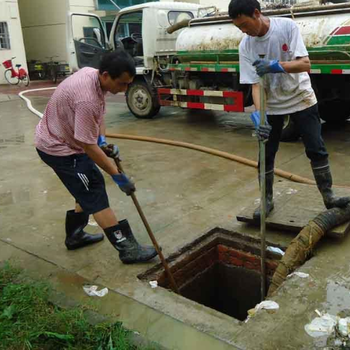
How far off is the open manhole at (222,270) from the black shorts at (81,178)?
2.36 ft

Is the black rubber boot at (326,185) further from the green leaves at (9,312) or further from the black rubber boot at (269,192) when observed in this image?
the green leaves at (9,312)

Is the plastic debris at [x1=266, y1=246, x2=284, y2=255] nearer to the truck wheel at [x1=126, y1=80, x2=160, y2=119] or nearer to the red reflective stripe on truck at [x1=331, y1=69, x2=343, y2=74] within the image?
the red reflective stripe on truck at [x1=331, y1=69, x2=343, y2=74]

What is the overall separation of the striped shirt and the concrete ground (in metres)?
0.93

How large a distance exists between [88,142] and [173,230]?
1327 millimetres

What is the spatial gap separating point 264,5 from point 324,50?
1.79 meters

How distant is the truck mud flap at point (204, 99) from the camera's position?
24.2 feet

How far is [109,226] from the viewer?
3.28 meters

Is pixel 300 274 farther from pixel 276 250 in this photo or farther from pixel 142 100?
pixel 142 100

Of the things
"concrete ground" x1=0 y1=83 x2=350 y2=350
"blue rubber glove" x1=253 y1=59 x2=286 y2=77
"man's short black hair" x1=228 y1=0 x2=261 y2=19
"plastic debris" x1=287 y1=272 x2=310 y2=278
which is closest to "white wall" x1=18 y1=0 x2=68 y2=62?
"concrete ground" x1=0 y1=83 x2=350 y2=350

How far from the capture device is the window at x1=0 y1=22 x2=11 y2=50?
1767 cm

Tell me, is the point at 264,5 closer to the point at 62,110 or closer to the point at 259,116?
the point at 259,116

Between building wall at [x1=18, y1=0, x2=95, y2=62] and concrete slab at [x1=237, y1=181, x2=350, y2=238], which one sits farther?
building wall at [x1=18, y1=0, x2=95, y2=62]

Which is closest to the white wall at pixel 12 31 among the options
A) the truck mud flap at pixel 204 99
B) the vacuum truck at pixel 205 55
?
the vacuum truck at pixel 205 55

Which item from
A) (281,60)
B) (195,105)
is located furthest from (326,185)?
(195,105)
